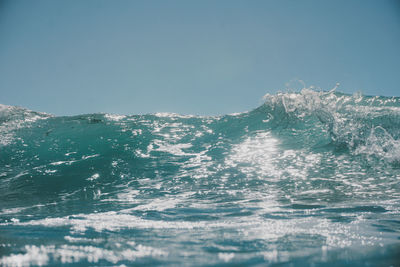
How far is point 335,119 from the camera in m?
8.49

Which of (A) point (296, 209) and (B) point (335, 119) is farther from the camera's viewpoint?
(B) point (335, 119)

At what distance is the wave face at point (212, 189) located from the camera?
195 centimetres

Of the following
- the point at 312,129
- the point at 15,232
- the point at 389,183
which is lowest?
the point at 389,183

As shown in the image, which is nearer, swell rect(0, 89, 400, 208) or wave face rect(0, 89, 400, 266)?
wave face rect(0, 89, 400, 266)

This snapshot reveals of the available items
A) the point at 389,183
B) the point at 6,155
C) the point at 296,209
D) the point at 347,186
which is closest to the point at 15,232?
the point at 296,209

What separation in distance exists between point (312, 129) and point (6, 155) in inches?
374

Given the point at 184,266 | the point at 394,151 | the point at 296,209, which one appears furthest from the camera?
the point at 394,151

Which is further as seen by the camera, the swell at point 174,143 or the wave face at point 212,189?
the swell at point 174,143

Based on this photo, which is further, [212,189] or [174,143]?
[174,143]

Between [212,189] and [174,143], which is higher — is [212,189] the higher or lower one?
the lower one

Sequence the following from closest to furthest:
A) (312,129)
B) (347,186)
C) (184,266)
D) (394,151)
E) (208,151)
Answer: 1. (184,266)
2. (347,186)
3. (394,151)
4. (208,151)
5. (312,129)

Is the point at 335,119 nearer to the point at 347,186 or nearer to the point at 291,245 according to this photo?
the point at 347,186

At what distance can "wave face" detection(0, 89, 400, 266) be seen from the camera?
1.95 m

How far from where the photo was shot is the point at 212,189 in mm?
4629
